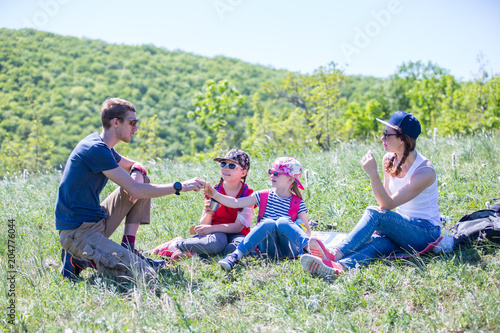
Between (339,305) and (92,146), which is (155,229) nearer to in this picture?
(92,146)

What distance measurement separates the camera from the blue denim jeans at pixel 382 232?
3.38 metres

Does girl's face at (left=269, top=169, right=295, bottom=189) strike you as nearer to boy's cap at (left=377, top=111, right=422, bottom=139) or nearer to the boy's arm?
the boy's arm

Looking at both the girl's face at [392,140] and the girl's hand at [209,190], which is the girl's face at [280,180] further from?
the girl's face at [392,140]

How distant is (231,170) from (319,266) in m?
1.48

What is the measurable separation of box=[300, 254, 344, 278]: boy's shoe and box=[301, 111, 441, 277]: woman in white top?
0.02 metres

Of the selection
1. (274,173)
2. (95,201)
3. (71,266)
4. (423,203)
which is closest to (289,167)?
(274,173)

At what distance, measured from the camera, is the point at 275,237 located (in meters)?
3.70

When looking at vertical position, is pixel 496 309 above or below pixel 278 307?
above

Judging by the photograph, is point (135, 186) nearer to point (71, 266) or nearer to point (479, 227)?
point (71, 266)

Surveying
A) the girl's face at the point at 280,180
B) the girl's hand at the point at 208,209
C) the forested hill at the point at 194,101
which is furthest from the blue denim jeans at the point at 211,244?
the forested hill at the point at 194,101

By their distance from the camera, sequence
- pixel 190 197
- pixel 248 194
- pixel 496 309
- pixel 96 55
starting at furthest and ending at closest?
pixel 96 55
pixel 190 197
pixel 248 194
pixel 496 309

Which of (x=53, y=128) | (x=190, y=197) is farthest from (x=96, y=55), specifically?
(x=190, y=197)

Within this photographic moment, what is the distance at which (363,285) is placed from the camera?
3.00 m

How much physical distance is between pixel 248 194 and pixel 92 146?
5.57 ft
